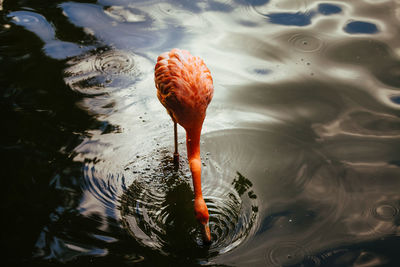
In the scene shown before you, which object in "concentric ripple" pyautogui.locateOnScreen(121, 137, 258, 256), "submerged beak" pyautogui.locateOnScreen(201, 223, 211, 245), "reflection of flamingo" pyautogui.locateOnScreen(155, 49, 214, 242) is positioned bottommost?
"concentric ripple" pyautogui.locateOnScreen(121, 137, 258, 256)

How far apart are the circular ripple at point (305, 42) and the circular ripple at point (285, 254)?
2645 millimetres

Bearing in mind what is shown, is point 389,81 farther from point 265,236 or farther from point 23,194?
point 23,194

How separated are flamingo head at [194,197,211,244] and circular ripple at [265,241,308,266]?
0.44m

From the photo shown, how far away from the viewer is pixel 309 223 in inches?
128

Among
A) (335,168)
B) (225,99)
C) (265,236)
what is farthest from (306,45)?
(265,236)

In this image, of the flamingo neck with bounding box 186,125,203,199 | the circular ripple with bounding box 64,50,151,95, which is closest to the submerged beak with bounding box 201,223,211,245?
Result: the flamingo neck with bounding box 186,125,203,199

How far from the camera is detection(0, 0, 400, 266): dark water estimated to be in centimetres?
309

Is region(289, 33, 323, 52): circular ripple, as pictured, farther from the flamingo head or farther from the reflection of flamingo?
the flamingo head

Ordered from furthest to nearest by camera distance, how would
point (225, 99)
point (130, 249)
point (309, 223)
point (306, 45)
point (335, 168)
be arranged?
1. point (306, 45)
2. point (225, 99)
3. point (335, 168)
4. point (309, 223)
5. point (130, 249)

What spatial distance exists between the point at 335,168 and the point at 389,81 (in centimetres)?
146

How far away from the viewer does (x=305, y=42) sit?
16.7 feet

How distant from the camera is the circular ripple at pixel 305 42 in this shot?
500 centimetres

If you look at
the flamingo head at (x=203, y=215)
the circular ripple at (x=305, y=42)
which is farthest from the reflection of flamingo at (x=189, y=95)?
the circular ripple at (x=305, y=42)

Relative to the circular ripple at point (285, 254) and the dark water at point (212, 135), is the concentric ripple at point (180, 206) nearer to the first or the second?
the dark water at point (212, 135)
